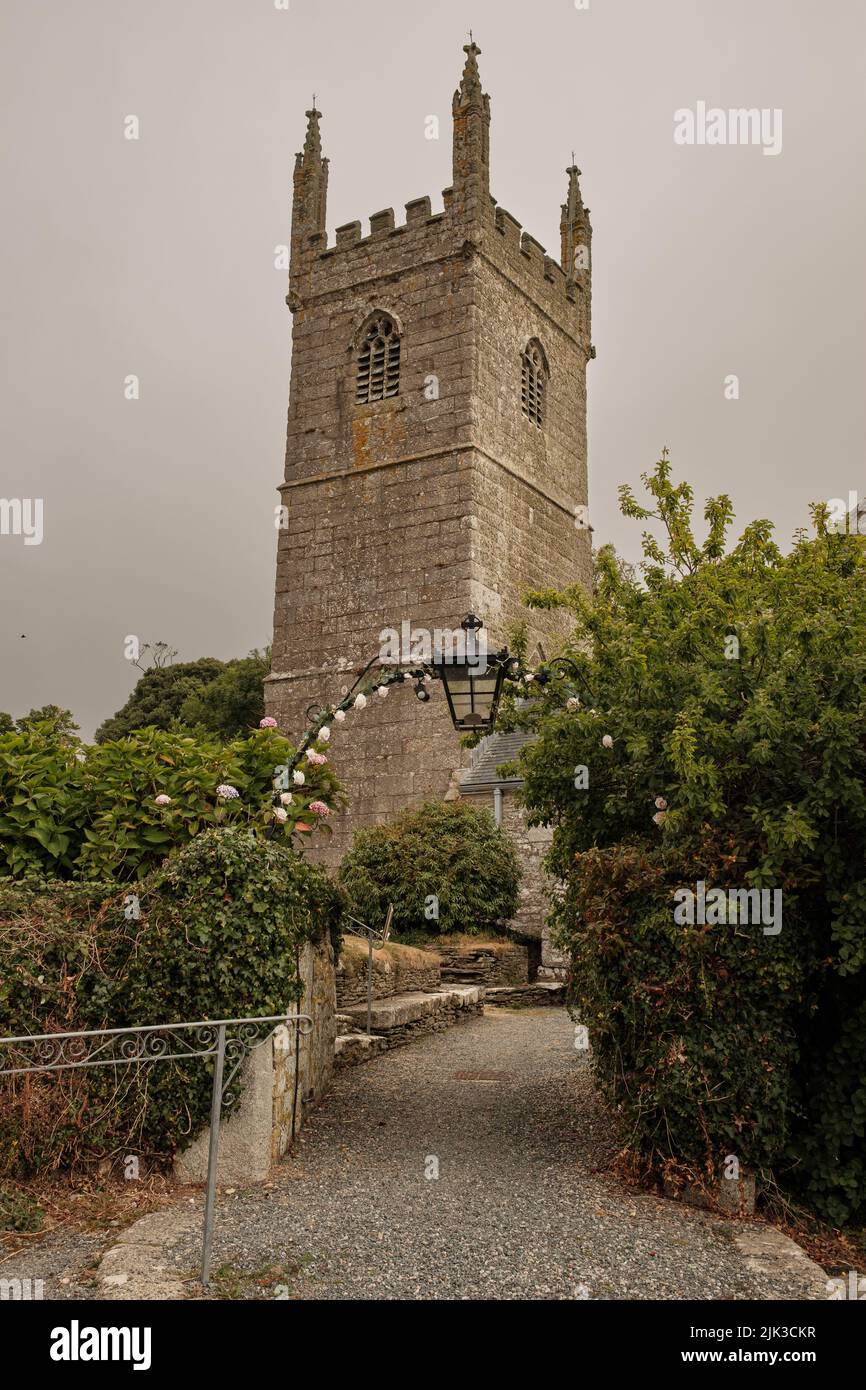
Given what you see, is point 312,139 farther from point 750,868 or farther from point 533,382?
point 750,868

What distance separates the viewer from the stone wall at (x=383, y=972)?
10.9 meters

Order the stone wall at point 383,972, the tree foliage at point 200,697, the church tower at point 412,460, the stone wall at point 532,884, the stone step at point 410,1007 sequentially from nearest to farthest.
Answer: the stone step at point 410,1007
the stone wall at point 383,972
the stone wall at point 532,884
the church tower at point 412,460
the tree foliage at point 200,697

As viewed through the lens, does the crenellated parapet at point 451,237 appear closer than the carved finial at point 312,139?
Yes

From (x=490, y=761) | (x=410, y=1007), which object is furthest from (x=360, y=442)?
(x=410, y=1007)

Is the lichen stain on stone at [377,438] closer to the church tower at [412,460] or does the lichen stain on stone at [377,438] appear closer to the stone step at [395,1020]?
the church tower at [412,460]

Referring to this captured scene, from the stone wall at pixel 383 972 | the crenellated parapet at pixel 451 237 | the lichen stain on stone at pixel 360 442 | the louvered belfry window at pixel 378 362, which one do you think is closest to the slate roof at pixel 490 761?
the stone wall at pixel 383 972

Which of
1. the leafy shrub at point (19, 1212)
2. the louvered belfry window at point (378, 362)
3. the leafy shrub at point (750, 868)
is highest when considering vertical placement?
the louvered belfry window at point (378, 362)

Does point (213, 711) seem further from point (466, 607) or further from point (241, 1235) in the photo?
point (241, 1235)

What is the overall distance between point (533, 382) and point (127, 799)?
18.6 metres

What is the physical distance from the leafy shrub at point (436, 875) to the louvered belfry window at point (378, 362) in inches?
389

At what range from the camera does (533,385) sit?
23406 millimetres

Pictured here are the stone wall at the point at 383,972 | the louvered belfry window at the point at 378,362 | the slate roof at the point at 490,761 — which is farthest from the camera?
the louvered belfry window at the point at 378,362

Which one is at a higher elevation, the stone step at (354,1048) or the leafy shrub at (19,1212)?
the leafy shrub at (19,1212)

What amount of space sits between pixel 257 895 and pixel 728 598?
351cm
